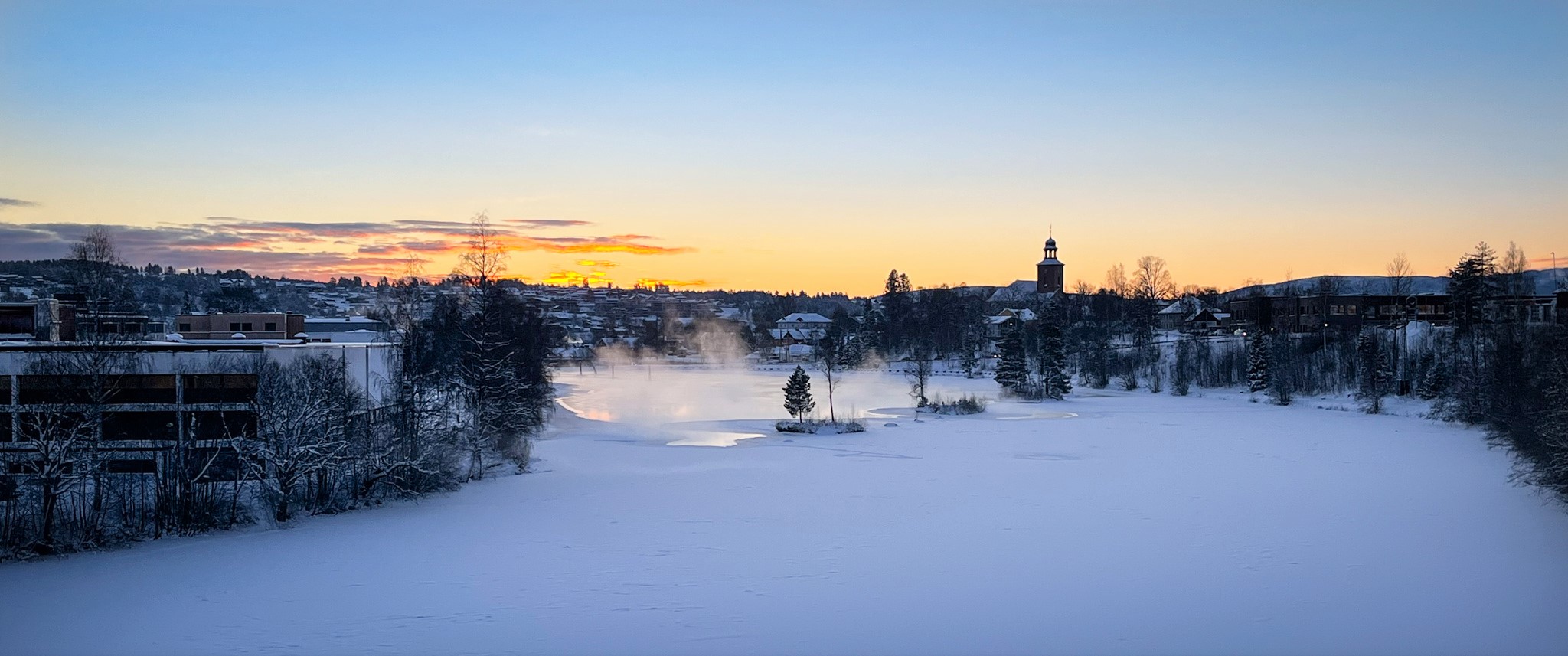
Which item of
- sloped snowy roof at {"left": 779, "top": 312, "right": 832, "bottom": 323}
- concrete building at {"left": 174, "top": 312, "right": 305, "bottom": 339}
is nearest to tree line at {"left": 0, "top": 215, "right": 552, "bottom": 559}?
concrete building at {"left": 174, "top": 312, "right": 305, "bottom": 339}

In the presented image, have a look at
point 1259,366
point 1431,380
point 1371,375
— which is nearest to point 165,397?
point 1431,380

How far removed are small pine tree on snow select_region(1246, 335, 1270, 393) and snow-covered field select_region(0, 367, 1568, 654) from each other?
92.6 ft

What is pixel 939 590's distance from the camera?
16.9 metres

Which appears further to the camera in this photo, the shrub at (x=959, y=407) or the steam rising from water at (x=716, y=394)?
the shrub at (x=959, y=407)

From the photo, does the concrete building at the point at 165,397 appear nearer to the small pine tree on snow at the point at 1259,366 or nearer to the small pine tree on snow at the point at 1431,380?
the small pine tree on snow at the point at 1431,380

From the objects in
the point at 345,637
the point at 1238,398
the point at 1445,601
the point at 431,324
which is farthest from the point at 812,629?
the point at 1238,398

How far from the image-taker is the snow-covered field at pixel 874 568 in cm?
1454

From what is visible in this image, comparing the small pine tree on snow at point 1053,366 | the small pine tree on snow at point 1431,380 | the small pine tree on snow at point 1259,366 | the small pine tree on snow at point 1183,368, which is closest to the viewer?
the small pine tree on snow at point 1431,380

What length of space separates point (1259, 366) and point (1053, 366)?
12413 mm

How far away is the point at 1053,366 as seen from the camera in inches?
2470

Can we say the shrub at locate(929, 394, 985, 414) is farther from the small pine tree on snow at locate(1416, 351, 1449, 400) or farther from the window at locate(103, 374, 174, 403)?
the window at locate(103, 374, 174, 403)

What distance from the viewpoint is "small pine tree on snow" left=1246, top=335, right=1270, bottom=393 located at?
197 feet

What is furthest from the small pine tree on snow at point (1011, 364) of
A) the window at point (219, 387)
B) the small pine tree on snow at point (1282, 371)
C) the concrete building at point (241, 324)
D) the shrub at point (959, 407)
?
the window at point (219, 387)

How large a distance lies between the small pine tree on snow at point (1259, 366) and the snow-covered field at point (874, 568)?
28.2m
